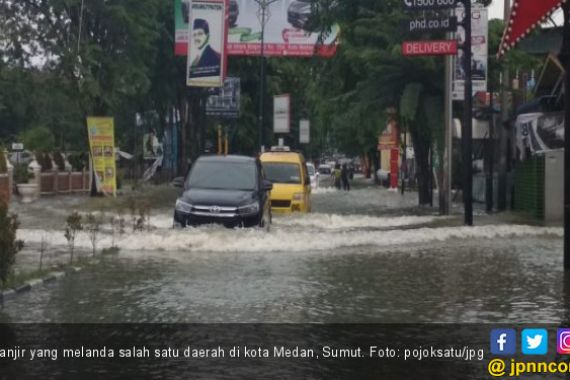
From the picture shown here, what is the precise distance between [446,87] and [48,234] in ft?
42.5

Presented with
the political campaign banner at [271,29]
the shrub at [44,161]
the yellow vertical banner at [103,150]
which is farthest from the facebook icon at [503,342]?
the political campaign banner at [271,29]

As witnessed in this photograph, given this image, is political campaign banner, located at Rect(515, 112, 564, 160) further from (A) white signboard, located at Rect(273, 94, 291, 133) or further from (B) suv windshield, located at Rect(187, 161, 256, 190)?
(A) white signboard, located at Rect(273, 94, 291, 133)

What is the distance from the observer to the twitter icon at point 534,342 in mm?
8301

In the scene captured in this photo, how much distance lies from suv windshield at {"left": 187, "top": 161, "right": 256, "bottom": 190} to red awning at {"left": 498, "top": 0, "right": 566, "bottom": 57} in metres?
7.51

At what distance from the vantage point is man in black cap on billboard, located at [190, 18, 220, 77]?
36.5m

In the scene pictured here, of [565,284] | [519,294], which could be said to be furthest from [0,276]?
[565,284]

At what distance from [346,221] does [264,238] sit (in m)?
9.07

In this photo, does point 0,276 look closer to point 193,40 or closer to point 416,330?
point 416,330

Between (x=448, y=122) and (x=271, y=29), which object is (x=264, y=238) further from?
(x=271, y=29)

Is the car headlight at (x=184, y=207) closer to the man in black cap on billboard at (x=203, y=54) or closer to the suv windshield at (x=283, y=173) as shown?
the suv windshield at (x=283, y=173)

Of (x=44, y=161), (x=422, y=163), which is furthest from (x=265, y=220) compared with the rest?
(x=44, y=161)

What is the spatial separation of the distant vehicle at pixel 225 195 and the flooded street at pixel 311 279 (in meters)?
0.38

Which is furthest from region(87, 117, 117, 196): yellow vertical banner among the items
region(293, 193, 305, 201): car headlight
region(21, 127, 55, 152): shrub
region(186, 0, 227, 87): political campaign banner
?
region(21, 127, 55, 152): shrub

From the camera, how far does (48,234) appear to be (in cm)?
2134
